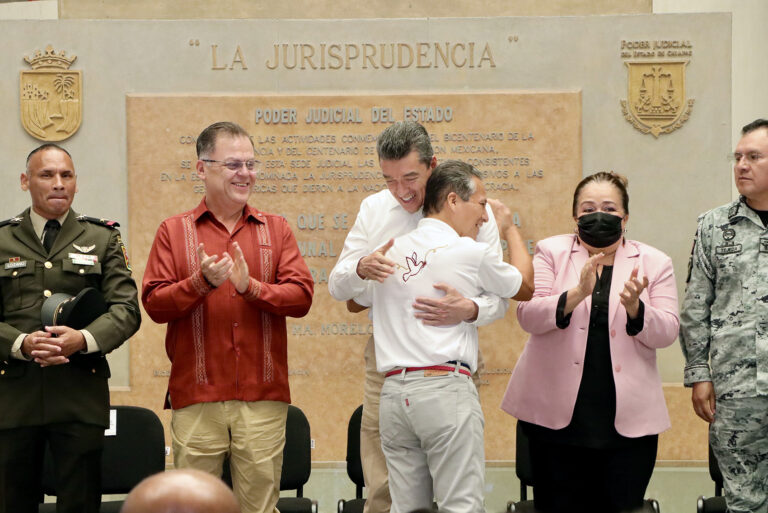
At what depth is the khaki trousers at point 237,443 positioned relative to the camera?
3697mm

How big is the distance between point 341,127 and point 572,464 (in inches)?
118

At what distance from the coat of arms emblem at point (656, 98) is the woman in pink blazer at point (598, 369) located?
2.22 m

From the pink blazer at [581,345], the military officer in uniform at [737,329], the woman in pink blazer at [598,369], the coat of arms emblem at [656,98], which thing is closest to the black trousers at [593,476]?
the woman in pink blazer at [598,369]

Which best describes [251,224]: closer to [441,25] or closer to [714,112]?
[441,25]

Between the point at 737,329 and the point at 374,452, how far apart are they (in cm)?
161

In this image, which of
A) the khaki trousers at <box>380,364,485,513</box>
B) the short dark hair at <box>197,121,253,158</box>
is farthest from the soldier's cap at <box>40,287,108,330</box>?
the khaki trousers at <box>380,364,485,513</box>

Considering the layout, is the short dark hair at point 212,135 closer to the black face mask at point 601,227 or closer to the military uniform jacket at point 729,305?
the black face mask at point 601,227

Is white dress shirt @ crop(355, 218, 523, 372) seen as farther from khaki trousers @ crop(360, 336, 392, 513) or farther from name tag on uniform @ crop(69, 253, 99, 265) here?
name tag on uniform @ crop(69, 253, 99, 265)

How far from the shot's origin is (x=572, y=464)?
388cm

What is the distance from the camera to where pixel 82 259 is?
13.5 ft

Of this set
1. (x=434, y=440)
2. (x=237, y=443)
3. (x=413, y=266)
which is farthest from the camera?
(x=237, y=443)

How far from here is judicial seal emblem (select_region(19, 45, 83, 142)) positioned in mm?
6109

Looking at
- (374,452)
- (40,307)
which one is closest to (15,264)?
(40,307)

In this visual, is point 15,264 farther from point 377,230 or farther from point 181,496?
point 181,496
